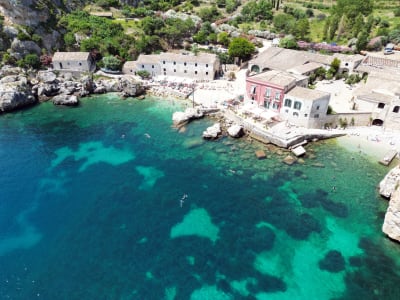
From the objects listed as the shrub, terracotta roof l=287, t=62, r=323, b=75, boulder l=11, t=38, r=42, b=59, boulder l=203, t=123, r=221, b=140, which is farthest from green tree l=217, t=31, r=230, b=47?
boulder l=11, t=38, r=42, b=59

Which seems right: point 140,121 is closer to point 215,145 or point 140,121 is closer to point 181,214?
point 215,145

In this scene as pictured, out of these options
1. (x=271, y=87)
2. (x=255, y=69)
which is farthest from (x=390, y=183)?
(x=255, y=69)

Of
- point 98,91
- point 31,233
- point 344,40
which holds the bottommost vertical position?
point 31,233

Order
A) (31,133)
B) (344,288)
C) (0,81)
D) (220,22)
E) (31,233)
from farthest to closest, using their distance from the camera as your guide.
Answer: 1. (220,22)
2. (0,81)
3. (31,133)
4. (31,233)
5. (344,288)

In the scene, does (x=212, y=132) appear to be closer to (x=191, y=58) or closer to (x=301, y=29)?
(x=191, y=58)

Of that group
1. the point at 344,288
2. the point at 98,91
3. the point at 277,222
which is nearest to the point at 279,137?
the point at 277,222

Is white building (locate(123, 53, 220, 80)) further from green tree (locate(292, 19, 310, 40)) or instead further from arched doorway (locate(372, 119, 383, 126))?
green tree (locate(292, 19, 310, 40))
